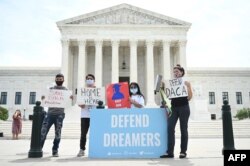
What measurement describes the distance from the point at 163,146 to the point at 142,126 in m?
0.74

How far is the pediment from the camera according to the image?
140 feet

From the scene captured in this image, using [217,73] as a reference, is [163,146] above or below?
below

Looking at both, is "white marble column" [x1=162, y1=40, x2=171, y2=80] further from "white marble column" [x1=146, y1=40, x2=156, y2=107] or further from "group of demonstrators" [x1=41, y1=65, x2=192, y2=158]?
"group of demonstrators" [x1=41, y1=65, x2=192, y2=158]

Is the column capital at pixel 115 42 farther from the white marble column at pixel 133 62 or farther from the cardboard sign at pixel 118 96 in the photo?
the cardboard sign at pixel 118 96

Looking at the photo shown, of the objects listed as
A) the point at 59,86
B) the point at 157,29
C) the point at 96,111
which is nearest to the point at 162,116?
the point at 96,111

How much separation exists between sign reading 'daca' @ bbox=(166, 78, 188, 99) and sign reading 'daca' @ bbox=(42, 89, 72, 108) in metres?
2.88

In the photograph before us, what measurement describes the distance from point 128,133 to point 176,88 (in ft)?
5.66

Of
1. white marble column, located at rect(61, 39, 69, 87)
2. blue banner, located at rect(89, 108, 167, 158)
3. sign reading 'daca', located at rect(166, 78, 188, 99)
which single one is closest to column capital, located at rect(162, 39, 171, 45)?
white marble column, located at rect(61, 39, 69, 87)

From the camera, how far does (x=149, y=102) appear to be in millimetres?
41250

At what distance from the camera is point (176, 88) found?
800 cm

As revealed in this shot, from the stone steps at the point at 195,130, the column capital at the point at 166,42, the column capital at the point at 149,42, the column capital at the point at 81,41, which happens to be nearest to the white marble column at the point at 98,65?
the column capital at the point at 81,41

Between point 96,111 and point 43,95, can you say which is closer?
point 96,111

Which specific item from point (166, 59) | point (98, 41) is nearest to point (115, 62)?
point (98, 41)

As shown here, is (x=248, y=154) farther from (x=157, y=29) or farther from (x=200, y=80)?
(x=200, y=80)
